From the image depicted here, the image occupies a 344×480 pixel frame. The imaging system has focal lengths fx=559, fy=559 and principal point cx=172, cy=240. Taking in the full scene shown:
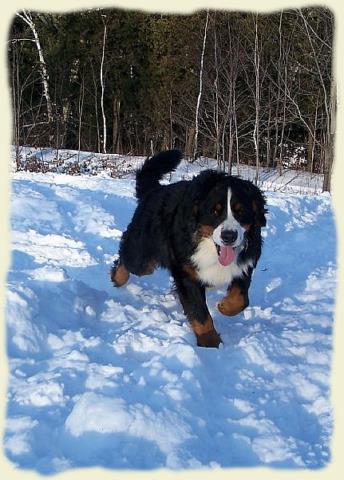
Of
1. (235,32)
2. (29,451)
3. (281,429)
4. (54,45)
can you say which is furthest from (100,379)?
(54,45)

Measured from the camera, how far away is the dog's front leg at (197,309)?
11.1 feet

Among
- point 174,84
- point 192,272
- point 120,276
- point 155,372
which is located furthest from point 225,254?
point 174,84

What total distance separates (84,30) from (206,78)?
5695mm

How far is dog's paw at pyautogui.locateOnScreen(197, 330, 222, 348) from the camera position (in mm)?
3367

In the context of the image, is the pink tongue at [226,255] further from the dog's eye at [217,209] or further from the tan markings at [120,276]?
the tan markings at [120,276]

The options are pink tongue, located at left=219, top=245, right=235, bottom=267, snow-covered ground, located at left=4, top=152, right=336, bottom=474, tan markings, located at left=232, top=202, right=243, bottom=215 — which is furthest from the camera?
pink tongue, located at left=219, top=245, right=235, bottom=267

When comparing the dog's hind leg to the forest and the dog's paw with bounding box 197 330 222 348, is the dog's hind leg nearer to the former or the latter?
the dog's paw with bounding box 197 330 222 348

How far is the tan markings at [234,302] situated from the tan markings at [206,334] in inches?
15.1

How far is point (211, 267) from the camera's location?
3686mm

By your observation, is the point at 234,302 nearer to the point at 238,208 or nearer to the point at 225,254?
the point at 225,254

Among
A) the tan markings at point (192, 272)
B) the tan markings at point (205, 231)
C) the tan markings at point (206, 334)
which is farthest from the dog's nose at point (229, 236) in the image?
the tan markings at point (206, 334)

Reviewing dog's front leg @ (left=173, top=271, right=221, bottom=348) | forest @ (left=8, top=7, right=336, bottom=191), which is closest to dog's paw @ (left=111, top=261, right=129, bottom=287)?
dog's front leg @ (left=173, top=271, right=221, bottom=348)

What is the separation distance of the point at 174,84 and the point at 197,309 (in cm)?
1510

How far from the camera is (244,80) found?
16.3 meters
